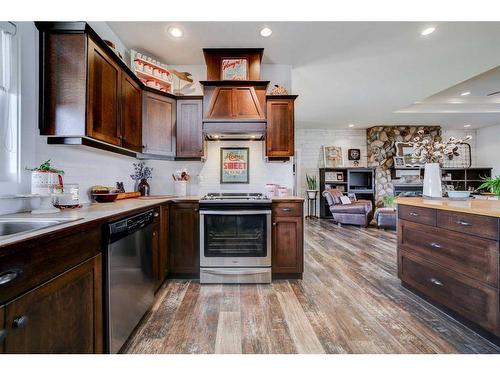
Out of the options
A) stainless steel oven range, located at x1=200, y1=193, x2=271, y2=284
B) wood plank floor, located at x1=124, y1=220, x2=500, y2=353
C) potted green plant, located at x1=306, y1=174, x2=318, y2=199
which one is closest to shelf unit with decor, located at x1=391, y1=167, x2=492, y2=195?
potted green plant, located at x1=306, y1=174, x2=318, y2=199

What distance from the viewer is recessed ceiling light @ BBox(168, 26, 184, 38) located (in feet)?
8.15

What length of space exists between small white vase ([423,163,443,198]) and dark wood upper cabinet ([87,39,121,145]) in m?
3.08

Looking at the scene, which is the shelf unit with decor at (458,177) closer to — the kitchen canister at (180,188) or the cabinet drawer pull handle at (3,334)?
the kitchen canister at (180,188)

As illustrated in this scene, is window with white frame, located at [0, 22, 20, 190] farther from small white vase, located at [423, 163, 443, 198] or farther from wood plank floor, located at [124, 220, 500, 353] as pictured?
small white vase, located at [423, 163, 443, 198]

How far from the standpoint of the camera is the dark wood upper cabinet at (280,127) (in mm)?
2893

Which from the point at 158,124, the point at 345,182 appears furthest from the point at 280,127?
the point at 345,182

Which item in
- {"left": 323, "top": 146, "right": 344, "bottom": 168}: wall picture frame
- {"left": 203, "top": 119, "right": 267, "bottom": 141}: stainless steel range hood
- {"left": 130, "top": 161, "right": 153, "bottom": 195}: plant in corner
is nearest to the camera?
{"left": 203, "top": 119, "right": 267, "bottom": 141}: stainless steel range hood

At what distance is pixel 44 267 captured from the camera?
0.90m

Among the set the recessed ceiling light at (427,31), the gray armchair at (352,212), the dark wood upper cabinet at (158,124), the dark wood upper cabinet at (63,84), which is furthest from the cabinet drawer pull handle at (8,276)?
the gray armchair at (352,212)

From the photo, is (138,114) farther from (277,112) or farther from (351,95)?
(351,95)

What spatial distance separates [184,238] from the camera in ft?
8.34

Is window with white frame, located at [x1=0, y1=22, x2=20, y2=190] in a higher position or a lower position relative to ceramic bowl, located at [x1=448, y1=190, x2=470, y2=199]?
higher

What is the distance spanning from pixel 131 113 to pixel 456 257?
315 cm

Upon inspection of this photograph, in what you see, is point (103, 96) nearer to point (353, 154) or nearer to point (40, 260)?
point (40, 260)
